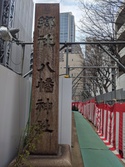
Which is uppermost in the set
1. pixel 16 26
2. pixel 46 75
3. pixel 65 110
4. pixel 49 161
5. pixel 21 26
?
pixel 21 26

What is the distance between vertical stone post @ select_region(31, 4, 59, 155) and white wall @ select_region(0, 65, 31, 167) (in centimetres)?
33

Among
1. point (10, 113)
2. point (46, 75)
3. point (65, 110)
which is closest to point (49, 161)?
point (10, 113)

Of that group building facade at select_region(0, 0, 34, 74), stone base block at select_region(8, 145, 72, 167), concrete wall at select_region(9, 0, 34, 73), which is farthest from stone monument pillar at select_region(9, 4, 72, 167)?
concrete wall at select_region(9, 0, 34, 73)

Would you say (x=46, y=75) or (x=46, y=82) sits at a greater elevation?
(x=46, y=75)

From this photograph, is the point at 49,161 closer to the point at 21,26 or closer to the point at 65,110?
the point at 65,110

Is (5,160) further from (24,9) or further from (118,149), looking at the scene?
(24,9)

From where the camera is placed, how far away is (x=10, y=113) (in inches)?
120

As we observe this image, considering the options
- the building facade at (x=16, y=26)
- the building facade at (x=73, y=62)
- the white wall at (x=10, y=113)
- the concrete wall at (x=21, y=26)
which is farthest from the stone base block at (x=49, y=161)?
the concrete wall at (x=21, y=26)

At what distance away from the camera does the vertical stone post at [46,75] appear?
337 centimetres

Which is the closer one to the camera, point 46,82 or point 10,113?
point 10,113

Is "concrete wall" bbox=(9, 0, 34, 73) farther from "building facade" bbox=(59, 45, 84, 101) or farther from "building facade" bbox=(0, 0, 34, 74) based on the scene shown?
"building facade" bbox=(59, 45, 84, 101)

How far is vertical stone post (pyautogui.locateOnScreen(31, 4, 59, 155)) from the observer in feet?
11.1

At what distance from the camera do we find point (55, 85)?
11.6ft

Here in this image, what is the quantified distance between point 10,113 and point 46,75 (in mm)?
1025
